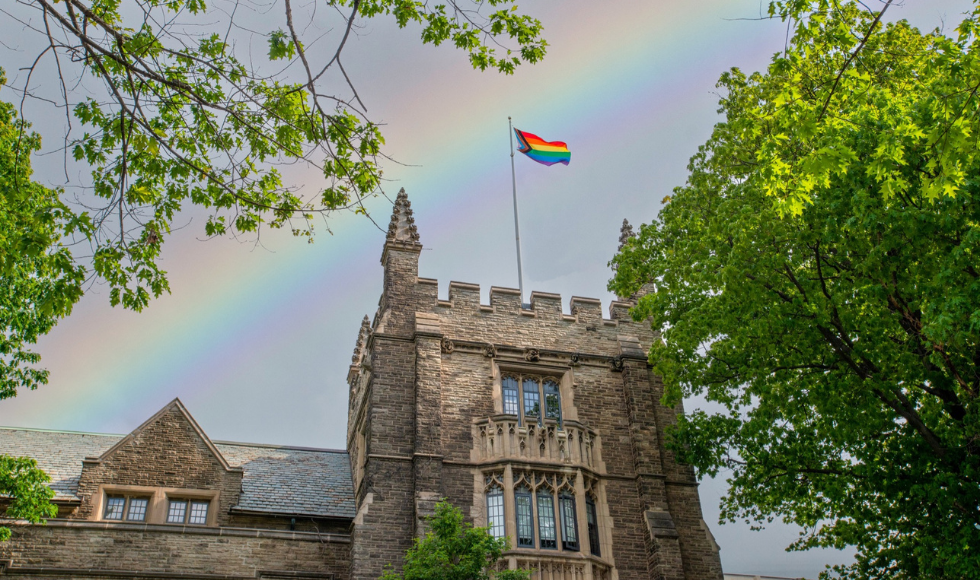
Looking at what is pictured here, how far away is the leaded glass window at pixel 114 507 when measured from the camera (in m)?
18.4

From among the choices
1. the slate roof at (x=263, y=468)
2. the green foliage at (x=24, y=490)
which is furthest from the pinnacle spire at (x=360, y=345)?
the green foliage at (x=24, y=490)

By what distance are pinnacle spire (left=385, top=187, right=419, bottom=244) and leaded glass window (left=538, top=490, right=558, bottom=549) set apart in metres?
7.29

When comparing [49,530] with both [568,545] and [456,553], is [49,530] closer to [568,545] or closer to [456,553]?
[456,553]

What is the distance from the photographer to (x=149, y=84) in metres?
8.00

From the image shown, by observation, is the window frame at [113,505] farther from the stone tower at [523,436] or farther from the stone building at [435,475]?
the stone tower at [523,436]

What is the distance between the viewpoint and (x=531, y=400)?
65.1 ft

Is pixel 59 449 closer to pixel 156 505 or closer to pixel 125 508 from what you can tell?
pixel 125 508

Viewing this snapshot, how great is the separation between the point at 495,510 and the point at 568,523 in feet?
5.07

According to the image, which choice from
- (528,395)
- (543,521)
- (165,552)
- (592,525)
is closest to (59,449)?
(165,552)

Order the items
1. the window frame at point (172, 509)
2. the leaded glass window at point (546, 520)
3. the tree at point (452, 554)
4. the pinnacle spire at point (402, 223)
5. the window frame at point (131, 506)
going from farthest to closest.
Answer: the pinnacle spire at point (402, 223) → the window frame at point (172, 509) → the window frame at point (131, 506) → the leaded glass window at point (546, 520) → the tree at point (452, 554)

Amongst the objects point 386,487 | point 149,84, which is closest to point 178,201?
point 149,84

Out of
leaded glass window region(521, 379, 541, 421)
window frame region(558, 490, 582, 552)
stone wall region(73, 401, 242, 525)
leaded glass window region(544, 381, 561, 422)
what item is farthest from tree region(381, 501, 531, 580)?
stone wall region(73, 401, 242, 525)

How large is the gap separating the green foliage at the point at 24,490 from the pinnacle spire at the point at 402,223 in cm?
944

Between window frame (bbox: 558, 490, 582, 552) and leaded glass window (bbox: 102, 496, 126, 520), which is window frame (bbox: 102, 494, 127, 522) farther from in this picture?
window frame (bbox: 558, 490, 582, 552)
